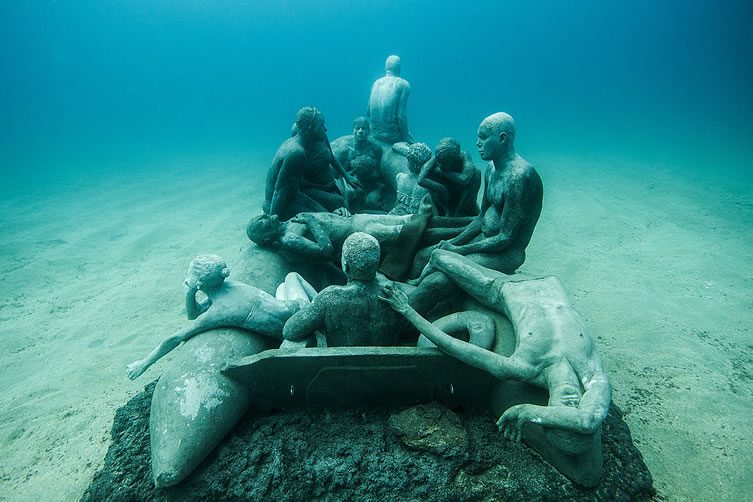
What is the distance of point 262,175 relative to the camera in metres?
16.6

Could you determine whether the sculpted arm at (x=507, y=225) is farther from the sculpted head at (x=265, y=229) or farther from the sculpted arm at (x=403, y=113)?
the sculpted arm at (x=403, y=113)

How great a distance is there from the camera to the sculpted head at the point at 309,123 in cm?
521

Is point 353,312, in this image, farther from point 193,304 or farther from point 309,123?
point 309,123

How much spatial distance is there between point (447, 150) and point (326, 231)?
168cm

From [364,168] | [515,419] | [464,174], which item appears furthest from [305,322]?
[364,168]

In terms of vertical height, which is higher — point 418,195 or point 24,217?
point 418,195

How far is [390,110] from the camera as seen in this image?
7363 millimetres

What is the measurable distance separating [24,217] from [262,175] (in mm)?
7768

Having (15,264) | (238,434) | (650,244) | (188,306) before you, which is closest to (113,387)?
(188,306)

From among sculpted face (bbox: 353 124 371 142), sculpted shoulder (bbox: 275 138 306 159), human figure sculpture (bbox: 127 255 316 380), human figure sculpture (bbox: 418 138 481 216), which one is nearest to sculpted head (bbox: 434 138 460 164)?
human figure sculpture (bbox: 418 138 481 216)

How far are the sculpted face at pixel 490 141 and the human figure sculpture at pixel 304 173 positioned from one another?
230 centimetres

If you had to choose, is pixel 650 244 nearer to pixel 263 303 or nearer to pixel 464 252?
pixel 464 252

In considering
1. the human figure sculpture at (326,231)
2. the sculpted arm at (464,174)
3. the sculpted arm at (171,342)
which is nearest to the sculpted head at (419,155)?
the sculpted arm at (464,174)

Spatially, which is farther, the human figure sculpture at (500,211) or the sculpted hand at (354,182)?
the sculpted hand at (354,182)
